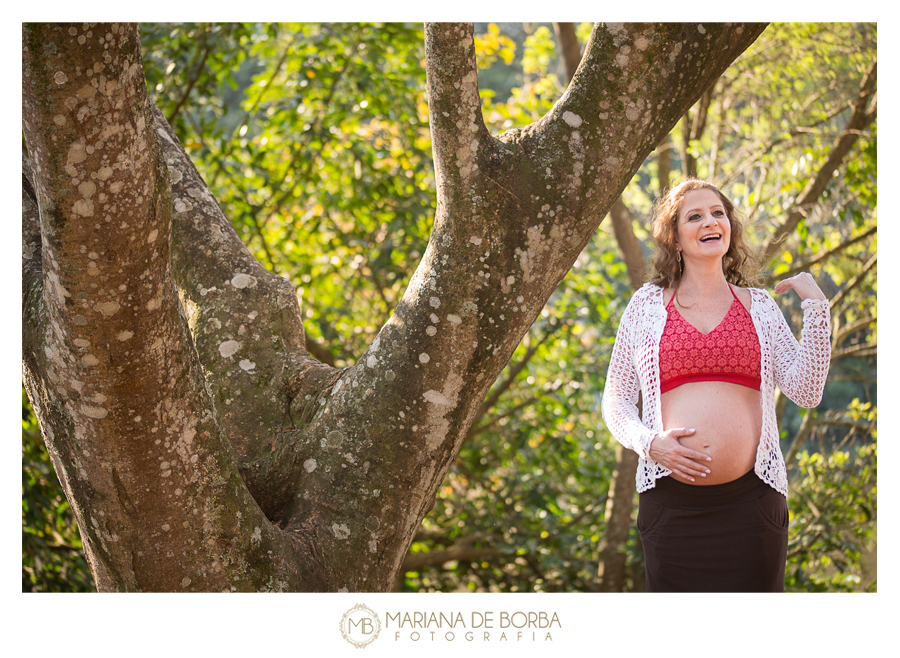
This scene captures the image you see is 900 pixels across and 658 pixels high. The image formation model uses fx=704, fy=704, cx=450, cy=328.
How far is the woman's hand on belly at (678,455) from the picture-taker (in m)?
1.46

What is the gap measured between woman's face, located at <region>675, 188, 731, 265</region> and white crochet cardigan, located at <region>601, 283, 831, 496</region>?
12 centimetres

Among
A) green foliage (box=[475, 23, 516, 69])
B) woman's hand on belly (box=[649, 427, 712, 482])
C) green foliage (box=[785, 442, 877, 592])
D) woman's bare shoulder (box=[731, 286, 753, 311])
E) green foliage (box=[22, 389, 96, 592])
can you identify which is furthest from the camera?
green foliage (box=[475, 23, 516, 69])

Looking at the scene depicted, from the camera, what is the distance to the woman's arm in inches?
56.3

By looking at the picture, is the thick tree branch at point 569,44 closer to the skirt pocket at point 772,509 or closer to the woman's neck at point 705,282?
the woman's neck at point 705,282

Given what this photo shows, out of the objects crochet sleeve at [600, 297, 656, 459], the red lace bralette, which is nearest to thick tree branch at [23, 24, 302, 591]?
crochet sleeve at [600, 297, 656, 459]

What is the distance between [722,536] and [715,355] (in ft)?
1.25

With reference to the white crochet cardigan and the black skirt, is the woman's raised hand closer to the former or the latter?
the white crochet cardigan

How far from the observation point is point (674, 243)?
1681 millimetres
